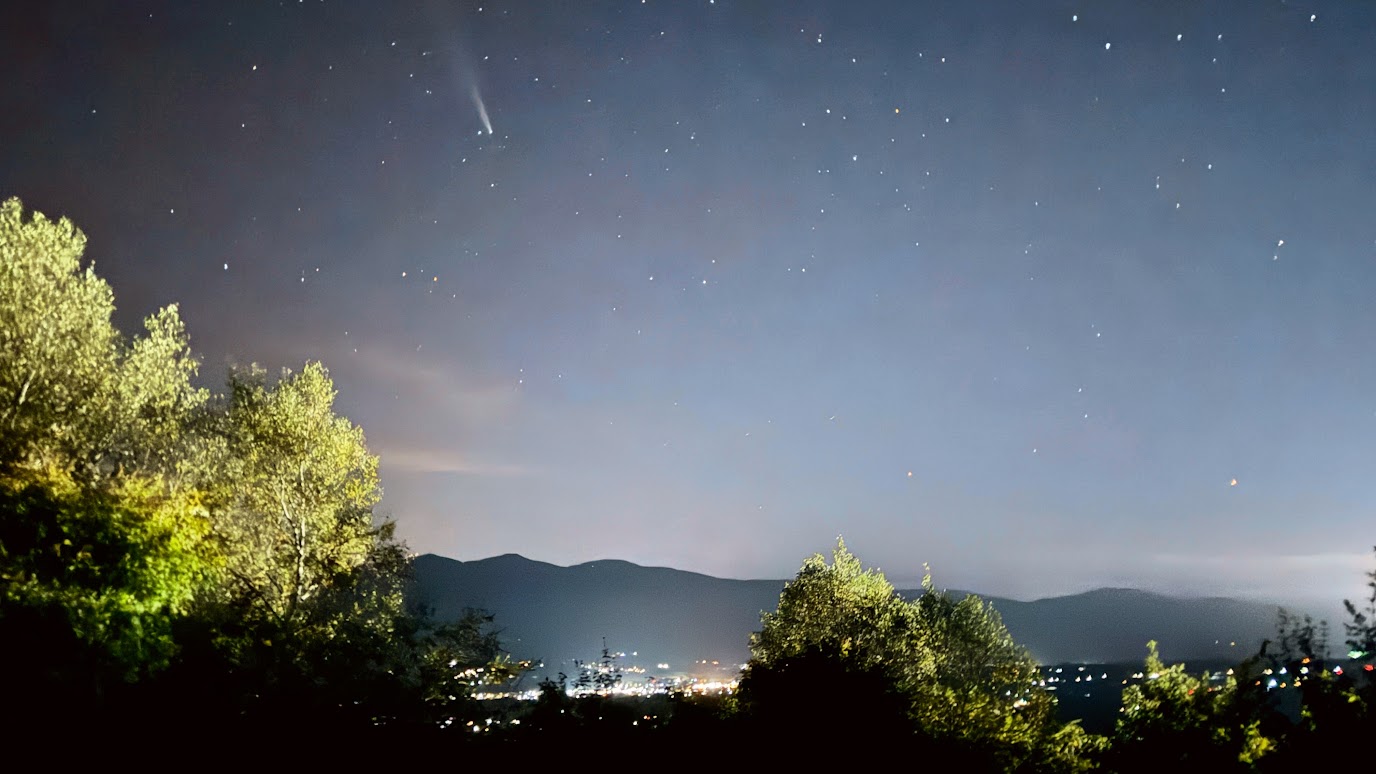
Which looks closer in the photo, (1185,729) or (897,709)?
(897,709)

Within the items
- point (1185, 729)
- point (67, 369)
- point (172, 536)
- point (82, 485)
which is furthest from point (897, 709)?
point (67, 369)

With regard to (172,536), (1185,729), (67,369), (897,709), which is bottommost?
(1185,729)

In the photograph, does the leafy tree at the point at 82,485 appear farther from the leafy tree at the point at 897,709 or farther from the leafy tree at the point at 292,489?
the leafy tree at the point at 897,709

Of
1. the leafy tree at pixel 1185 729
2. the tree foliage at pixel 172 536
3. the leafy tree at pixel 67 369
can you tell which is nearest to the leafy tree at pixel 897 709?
the leafy tree at pixel 1185 729

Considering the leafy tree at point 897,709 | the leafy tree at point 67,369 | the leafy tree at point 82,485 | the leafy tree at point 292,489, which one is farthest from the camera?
the leafy tree at point 292,489

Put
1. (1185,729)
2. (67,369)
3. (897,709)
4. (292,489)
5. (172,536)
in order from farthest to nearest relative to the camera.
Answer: (292,489)
(67,369)
(172,536)
(1185,729)
(897,709)

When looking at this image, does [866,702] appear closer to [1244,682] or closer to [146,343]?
[1244,682]

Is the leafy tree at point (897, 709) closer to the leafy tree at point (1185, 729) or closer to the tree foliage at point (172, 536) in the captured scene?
the leafy tree at point (1185, 729)

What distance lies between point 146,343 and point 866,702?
70.1 ft

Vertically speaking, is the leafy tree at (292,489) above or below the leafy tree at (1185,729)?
above

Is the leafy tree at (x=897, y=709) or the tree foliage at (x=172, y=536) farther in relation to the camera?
the tree foliage at (x=172, y=536)

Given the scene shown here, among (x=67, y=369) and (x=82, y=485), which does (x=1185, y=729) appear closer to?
(x=82, y=485)

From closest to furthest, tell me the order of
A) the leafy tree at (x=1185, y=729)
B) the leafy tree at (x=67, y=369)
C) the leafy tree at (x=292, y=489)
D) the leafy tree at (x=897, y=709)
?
the leafy tree at (x=897, y=709)
the leafy tree at (x=1185, y=729)
the leafy tree at (x=67, y=369)
the leafy tree at (x=292, y=489)

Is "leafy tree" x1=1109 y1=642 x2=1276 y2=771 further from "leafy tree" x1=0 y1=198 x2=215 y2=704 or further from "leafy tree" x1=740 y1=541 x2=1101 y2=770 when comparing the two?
"leafy tree" x1=0 y1=198 x2=215 y2=704
